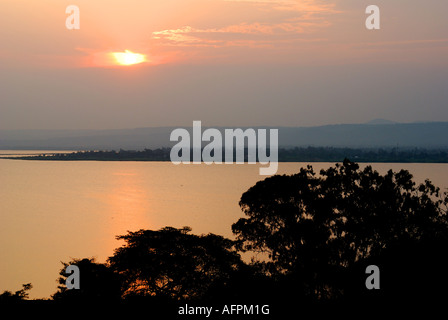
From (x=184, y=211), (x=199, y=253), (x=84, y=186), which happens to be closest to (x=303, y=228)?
(x=199, y=253)

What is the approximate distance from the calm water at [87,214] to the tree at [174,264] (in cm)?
2447

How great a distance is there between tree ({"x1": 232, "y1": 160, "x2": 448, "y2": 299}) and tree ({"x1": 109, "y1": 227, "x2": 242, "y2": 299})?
58.8 inches

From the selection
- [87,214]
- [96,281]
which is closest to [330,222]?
[96,281]

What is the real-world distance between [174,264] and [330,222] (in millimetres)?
7328

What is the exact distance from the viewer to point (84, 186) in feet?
485

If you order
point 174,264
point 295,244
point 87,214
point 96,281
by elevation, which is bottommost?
point 96,281

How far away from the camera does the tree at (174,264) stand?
28.0m

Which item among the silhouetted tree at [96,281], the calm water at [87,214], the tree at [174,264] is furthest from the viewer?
the calm water at [87,214]

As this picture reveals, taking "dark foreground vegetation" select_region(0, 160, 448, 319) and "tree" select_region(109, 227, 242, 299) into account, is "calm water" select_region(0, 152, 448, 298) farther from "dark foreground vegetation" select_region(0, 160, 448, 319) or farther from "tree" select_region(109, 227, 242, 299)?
"dark foreground vegetation" select_region(0, 160, 448, 319)

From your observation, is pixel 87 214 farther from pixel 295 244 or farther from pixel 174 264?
pixel 295 244

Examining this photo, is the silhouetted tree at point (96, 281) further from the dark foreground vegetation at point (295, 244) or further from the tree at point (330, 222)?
the tree at point (330, 222)

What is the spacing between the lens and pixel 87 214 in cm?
9962

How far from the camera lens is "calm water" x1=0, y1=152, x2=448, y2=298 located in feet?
220

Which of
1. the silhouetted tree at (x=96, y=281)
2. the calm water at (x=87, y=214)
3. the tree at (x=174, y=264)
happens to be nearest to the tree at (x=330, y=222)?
the tree at (x=174, y=264)
